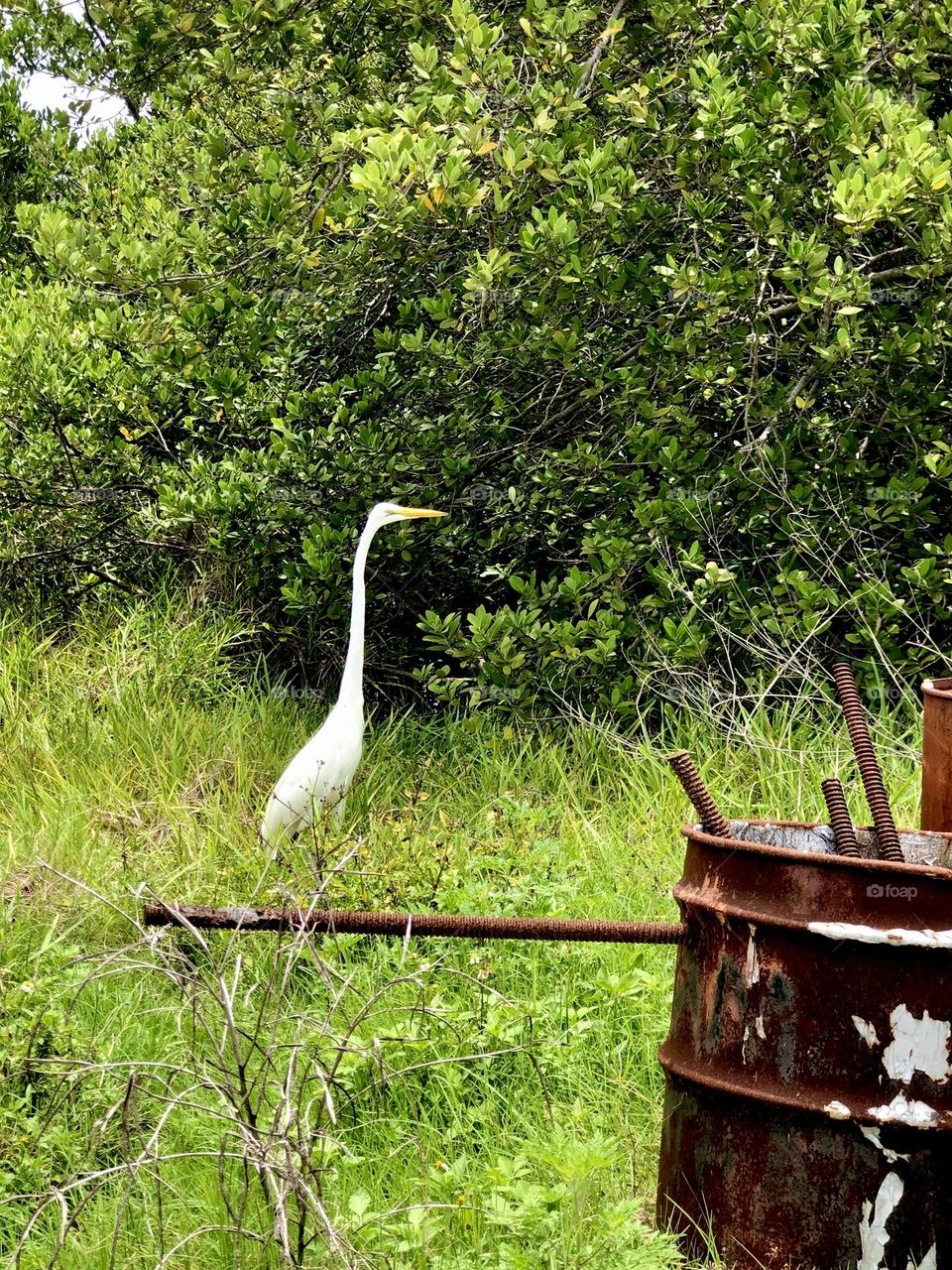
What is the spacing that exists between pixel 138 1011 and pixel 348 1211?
3.57ft

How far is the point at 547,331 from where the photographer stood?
17.0ft

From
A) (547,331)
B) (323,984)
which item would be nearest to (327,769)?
(323,984)

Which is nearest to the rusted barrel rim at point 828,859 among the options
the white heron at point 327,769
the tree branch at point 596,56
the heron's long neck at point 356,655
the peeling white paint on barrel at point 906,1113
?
the peeling white paint on barrel at point 906,1113

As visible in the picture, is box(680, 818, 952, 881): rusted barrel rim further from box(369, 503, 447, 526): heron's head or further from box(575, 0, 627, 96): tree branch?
box(575, 0, 627, 96): tree branch

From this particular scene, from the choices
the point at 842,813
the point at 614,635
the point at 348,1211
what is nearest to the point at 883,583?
the point at 614,635

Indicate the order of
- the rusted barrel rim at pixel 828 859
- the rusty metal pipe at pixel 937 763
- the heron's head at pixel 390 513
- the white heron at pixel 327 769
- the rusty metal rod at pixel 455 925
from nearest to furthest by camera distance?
the rusted barrel rim at pixel 828 859 < the rusty metal rod at pixel 455 925 < the rusty metal pipe at pixel 937 763 < the white heron at pixel 327 769 < the heron's head at pixel 390 513

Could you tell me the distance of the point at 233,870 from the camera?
4297 mm

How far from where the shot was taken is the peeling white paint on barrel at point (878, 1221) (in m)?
1.98

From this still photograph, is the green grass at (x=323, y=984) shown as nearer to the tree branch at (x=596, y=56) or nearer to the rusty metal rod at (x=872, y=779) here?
the rusty metal rod at (x=872, y=779)

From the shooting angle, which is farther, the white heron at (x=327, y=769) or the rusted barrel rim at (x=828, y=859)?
the white heron at (x=327, y=769)

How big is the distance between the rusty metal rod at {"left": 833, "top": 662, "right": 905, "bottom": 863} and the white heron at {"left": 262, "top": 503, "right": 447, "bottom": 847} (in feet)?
7.49

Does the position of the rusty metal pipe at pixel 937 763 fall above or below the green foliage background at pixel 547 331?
below

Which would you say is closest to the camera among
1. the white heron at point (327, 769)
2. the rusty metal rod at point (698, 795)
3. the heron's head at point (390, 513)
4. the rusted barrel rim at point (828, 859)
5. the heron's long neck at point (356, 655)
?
the rusted barrel rim at point (828, 859)

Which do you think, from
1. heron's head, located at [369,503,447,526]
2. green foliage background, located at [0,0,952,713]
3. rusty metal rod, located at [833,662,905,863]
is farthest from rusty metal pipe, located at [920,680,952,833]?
heron's head, located at [369,503,447,526]
